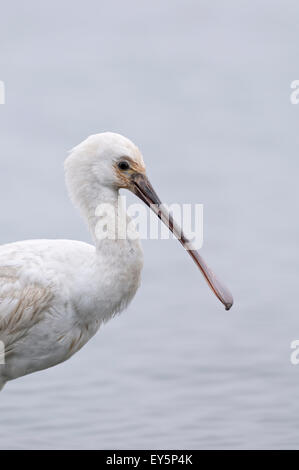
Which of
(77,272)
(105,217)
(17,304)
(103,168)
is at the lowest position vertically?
(17,304)

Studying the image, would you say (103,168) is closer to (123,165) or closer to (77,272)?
(123,165)

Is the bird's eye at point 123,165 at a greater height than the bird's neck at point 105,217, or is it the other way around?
the bird's eye at point 123,165

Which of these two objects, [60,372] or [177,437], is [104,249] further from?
[60,372]

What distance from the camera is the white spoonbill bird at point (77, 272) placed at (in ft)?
45.5

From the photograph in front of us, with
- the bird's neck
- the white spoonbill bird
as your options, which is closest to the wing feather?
the white spoonbill bird

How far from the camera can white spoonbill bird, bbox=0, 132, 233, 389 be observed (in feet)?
45.5

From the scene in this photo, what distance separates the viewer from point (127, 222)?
1395 cm

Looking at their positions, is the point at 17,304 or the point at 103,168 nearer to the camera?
the point at 103,168

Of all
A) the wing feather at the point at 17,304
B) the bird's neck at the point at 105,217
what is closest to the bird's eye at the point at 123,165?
the bird's neck at the point at 105,217

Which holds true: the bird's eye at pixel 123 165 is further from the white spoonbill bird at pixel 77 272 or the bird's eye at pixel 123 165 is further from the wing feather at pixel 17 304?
the wing feather at pixel 17 304

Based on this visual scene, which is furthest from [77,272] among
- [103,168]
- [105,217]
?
[103,168]

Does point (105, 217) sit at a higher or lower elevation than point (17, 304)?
higher

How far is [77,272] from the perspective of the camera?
1391 centimetres

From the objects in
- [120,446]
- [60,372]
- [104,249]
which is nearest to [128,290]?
[104,249]
